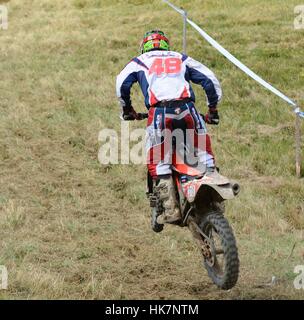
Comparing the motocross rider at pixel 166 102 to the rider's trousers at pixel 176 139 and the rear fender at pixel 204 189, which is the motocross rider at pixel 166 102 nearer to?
the rider's trousers at pixel 176 139

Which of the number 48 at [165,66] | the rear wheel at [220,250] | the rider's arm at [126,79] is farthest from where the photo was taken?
the rider's arm at [126,79]

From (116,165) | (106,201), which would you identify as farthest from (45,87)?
(106,201)

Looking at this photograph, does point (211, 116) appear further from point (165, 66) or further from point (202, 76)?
point (165, 66)

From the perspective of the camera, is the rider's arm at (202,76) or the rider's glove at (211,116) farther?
the rider's glove at (211,116)

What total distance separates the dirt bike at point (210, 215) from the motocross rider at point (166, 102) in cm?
12

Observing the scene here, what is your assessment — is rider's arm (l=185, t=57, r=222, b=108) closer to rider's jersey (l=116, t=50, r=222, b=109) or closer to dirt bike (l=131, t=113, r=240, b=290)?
rider's jersey (l=116, t=50, r=222, b=109)

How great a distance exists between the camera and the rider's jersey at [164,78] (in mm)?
6461

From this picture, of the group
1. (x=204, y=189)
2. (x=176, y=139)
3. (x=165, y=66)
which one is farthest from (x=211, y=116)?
(x=204, y=189)

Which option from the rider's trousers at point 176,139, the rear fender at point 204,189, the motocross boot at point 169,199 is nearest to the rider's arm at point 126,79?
the rider's trousers at point 176,139

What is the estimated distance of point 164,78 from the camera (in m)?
6.50

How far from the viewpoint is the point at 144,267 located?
719cm
